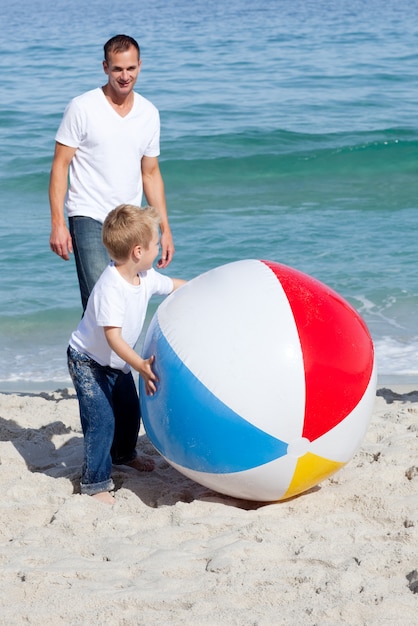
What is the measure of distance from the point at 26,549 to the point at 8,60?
20.9 meters

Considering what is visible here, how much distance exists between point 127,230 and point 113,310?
36 centimetres

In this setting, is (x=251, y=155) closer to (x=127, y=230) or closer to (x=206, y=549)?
(x=127, y=230)

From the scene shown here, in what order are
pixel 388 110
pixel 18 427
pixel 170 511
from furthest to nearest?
pixel 388 110 → pixel 18 427 → pixel 170 511

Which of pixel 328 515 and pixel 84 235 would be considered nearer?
pixel 328 515

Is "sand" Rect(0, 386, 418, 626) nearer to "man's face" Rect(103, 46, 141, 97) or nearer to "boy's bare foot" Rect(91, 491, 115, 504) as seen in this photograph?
"boy's bare foot" Rect(91, 491, 115, 504)

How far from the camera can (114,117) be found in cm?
510

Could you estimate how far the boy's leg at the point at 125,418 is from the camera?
488 centimetres

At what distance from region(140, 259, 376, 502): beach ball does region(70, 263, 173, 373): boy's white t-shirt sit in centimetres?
20

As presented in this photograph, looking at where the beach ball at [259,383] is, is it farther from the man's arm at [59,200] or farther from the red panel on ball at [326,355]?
the man's arm at [59,200]

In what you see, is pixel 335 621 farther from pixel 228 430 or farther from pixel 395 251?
pixel 395 251

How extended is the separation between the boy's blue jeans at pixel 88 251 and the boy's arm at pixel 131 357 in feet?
2.46

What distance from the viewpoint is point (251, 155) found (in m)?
15.4

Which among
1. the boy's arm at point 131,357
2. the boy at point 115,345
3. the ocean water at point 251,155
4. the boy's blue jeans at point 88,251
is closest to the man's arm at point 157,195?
the boy's blue jeans at point 88,251

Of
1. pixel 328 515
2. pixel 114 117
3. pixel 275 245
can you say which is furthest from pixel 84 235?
pixel 275 245
